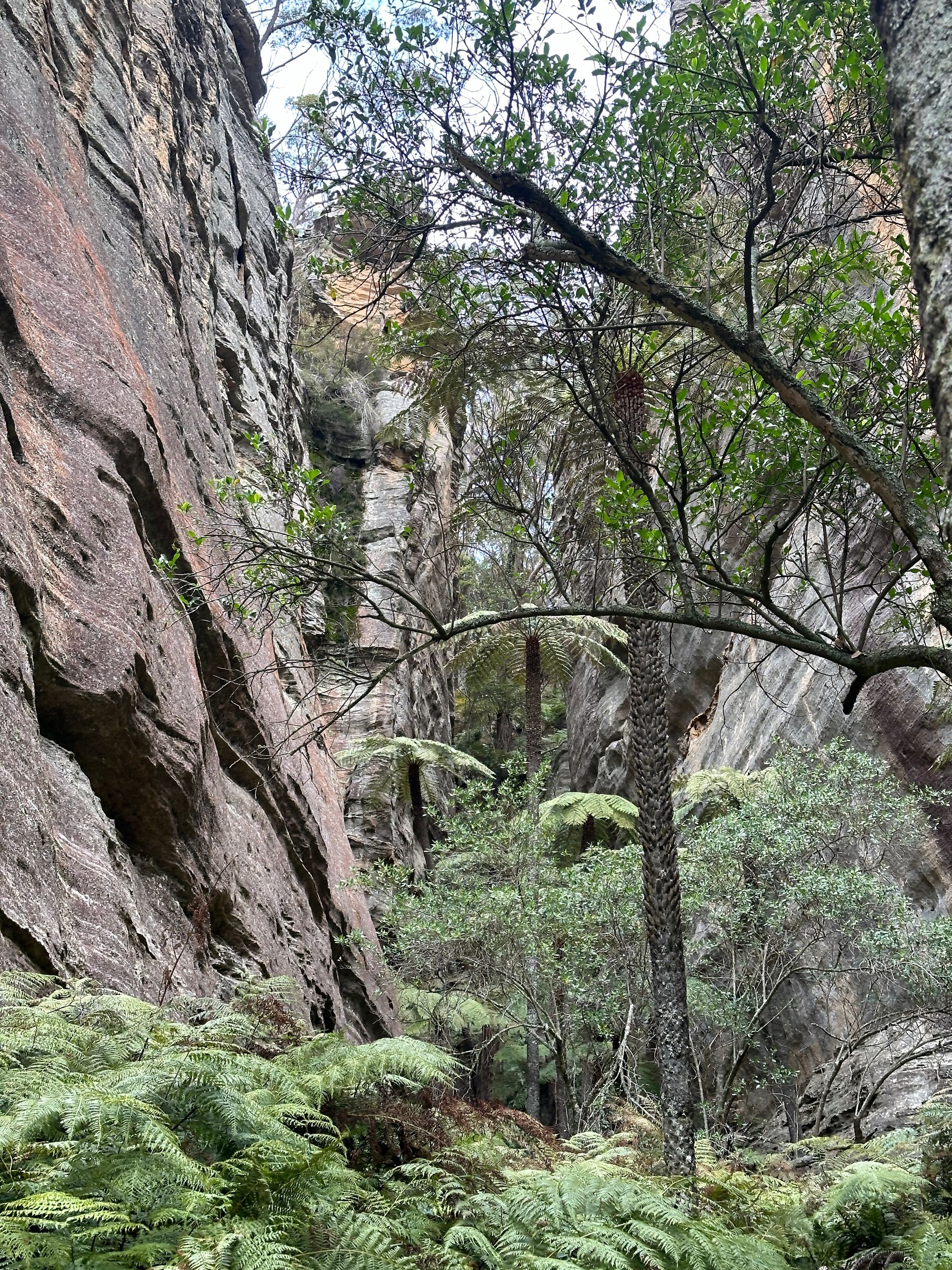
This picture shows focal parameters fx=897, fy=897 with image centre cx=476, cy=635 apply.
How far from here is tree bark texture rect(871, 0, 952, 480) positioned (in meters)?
2.15

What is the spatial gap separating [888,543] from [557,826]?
700 cm

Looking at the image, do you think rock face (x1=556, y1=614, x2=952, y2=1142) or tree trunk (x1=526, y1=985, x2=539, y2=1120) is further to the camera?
tree trunk (x1=526, y1=985, x2=539, y2=1120)

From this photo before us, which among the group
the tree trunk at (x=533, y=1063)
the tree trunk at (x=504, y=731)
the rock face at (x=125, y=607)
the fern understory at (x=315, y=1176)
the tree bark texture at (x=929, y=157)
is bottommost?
the fern understory at (x=315, y=1176)

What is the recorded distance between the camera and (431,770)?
1938cm

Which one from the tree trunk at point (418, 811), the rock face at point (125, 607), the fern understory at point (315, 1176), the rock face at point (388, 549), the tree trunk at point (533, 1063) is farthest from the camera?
the rock face at point (388, 549)

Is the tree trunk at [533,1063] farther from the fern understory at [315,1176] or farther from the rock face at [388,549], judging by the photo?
the rock face at [388,549]

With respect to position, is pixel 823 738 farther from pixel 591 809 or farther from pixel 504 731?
pixel 504 731

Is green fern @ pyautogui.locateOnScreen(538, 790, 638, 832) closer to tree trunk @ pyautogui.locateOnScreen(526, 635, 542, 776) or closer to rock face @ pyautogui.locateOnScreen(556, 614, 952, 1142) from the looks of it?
tree trunk @ pyautogui.locateOnScreen(526, 635, 542, 776)

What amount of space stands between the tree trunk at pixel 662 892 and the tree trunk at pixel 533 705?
14.9ft

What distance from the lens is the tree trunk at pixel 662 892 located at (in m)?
7.55

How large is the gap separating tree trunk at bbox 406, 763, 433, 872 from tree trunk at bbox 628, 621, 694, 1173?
7391mm

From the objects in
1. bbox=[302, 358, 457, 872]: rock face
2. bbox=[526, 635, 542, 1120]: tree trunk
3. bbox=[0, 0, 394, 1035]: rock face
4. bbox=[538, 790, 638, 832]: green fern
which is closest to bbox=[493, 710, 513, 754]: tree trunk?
bbox=[302, 358, 457, 872]: rock face

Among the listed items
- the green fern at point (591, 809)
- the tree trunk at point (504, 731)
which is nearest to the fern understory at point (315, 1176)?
the green fern at point (591, 809)

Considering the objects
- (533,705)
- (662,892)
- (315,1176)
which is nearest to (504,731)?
(533,705)
